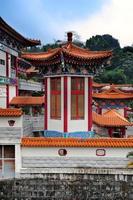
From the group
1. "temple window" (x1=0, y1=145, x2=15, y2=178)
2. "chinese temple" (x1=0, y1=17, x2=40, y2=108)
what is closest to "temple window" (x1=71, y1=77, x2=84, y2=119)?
"temple window" (x1=0, y1=145, x2=15, y2=178)

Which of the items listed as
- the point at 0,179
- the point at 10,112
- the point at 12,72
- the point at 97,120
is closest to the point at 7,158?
the point at 0,179

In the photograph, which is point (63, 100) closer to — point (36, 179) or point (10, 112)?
point (10, 112)

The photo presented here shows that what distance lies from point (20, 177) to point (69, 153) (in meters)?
2.28

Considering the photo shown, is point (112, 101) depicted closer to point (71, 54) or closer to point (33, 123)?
point (33, 123)

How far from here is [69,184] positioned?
14.9m

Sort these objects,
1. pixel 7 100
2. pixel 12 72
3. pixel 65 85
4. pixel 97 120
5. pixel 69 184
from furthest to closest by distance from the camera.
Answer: pixel 12 72 < pixel 7 100 < pixel 97 120 < pixel 65 85 < pixel 69 184

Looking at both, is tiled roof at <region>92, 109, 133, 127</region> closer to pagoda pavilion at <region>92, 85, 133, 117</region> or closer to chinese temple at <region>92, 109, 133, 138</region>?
chinese temple at <region>92, 109, 133, 138</region>

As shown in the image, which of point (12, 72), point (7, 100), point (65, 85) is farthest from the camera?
point (12, 72)

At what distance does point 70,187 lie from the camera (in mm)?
14891

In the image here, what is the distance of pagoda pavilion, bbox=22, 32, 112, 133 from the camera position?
18.2 meters

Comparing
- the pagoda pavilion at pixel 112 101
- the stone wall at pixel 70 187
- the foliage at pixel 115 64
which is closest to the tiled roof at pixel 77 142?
the stone wall at pixel 70 187

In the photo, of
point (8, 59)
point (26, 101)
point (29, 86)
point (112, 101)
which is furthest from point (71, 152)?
point (29, 86)

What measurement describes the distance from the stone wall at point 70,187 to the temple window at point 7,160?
21.1 inches

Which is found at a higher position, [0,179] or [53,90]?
[53,90]
